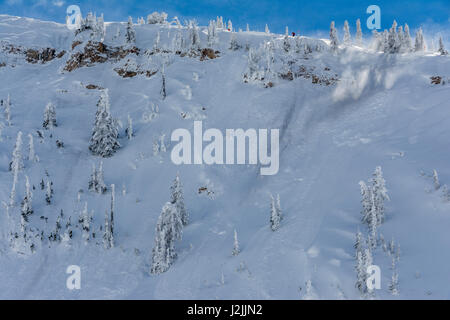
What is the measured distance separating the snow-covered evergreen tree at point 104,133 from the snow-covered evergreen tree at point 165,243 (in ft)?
46.6

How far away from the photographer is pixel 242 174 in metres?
27.1

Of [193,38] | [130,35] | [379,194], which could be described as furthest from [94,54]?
[379,194]

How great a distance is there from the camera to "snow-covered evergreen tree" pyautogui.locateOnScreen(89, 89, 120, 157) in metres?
29.6

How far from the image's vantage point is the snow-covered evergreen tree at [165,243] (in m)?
17.8

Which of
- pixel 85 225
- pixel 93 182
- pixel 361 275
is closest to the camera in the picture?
pixel 361 275

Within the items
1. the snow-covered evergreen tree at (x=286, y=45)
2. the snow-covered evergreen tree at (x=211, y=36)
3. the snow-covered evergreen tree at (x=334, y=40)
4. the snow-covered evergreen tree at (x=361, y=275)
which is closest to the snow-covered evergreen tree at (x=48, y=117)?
the snow-covered evergreen tree at (x=211, y=36)

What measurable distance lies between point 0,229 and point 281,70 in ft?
113

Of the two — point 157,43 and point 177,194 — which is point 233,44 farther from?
point 177,194

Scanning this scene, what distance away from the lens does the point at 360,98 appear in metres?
35.2

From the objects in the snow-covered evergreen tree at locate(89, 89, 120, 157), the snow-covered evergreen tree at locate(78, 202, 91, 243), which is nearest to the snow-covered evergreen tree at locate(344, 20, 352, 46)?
the snow-covered evergreen tree at locate(89, 89, 120, 157)

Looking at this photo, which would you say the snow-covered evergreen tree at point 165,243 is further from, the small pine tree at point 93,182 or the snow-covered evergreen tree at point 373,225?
the snow-covered evergreen tree at point 373,225

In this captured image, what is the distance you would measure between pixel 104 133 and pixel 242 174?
1380 cm

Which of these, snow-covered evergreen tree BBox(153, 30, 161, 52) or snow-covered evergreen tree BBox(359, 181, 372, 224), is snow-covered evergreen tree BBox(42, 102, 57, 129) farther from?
snow-covered evergreen tree BBox(359, 181, 372, 224)

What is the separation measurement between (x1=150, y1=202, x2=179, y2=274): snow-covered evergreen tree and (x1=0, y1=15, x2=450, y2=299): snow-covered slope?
1.64ft
